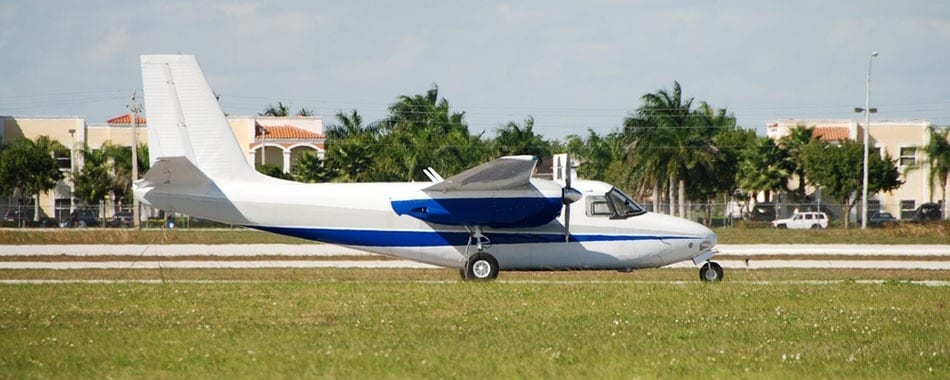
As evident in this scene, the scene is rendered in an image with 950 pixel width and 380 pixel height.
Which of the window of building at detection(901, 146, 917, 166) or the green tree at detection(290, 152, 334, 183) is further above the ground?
the window of building at detection(901, 146, 917, 166)

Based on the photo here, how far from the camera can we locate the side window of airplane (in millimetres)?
26250

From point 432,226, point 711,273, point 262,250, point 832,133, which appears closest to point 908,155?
point 832,133

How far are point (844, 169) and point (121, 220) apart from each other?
4508 centimetres

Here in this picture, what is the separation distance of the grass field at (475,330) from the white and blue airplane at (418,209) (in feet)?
7.50

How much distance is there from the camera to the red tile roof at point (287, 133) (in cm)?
8406

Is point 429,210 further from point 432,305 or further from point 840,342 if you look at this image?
point 840,342

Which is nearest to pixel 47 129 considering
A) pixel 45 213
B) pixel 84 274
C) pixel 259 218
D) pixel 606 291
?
pixel 45 213

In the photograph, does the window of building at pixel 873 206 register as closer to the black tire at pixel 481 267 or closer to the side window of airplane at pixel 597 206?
the side window of airplane at pixel 597 206

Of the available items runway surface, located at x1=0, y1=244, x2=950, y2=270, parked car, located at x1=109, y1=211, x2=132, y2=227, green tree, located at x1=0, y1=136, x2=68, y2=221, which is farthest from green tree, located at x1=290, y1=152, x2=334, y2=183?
runway surface, located at x1=0, y1=244, x2=950, y2=270

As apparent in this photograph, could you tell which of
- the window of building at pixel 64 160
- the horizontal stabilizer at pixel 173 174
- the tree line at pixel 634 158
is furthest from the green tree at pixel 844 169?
the horizontal stabilizer at pixel 173 174

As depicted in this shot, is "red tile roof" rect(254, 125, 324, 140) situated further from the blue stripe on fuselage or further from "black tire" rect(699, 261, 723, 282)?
"black tire" rect(699, 261, 723, 282)

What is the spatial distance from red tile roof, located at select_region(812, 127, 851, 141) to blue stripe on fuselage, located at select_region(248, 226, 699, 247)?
213ft

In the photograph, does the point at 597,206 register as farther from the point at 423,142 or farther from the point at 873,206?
the point at 873,206

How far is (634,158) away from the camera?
72.3 metres
